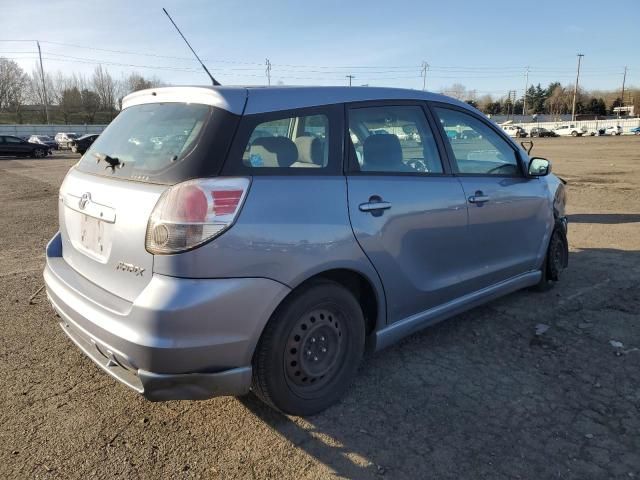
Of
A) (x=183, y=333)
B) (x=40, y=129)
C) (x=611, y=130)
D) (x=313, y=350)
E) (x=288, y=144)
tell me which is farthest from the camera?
(x=611, y=130)

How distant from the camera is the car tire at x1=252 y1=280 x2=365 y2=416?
101 inches

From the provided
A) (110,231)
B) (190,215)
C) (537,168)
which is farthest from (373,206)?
(537,168)

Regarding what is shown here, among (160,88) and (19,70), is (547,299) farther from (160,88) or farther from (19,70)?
(19,70)

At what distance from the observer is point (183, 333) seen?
2.21 meters

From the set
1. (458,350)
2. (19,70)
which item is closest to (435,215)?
(458,350)

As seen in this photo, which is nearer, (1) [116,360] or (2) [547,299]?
(1) [116,360]

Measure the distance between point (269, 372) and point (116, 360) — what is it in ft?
2.40

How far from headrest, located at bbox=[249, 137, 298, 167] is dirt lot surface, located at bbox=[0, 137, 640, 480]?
1.41 metres

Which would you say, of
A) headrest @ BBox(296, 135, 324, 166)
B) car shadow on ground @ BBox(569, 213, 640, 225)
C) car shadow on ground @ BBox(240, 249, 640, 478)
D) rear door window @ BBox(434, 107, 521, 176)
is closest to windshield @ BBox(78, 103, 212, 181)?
headrest @ BBox(296, 135, 324, 166)

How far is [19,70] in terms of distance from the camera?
282 ft

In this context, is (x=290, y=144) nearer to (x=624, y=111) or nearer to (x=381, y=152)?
(x=381, y=152)

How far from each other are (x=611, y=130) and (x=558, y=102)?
59077mm

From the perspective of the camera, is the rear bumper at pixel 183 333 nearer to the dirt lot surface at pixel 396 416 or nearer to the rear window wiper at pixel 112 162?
the dirt lot surface at pixel 396 416

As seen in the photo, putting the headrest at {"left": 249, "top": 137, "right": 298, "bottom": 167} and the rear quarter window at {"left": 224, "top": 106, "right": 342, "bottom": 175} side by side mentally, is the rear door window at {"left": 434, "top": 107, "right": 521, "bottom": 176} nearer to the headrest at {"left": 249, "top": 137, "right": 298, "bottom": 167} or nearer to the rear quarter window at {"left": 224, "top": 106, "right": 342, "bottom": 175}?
the rear quarter window at {"left": 224, "top": 106, "right": 342, "bottom": 175}
